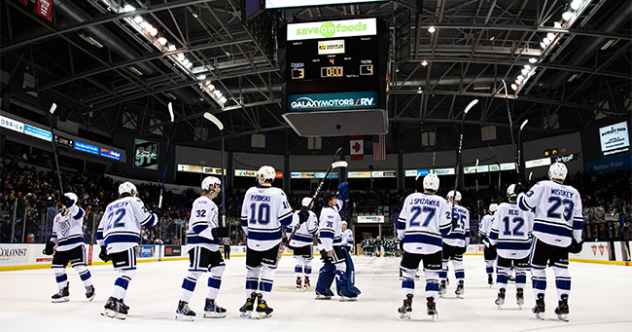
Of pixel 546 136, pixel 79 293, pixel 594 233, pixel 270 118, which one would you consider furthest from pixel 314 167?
pixel 79 293

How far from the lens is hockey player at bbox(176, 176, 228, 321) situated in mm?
4836

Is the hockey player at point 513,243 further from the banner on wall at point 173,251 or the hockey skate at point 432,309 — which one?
the banner on wall at point 173,251

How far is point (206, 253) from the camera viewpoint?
16.4 feet

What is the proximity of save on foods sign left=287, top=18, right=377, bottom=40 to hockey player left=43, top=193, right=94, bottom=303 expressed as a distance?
24.6ft

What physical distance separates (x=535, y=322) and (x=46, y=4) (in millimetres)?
15975

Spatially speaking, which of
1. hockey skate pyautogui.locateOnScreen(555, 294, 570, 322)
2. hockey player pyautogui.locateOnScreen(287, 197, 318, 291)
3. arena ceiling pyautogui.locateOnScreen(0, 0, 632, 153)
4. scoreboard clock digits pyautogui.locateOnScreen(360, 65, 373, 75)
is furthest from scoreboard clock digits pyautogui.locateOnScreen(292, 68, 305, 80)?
hockey skate pyautogui.locateOnScreen(555, 294, 570, 322)

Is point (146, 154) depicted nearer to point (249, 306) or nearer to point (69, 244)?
point (69, 244)

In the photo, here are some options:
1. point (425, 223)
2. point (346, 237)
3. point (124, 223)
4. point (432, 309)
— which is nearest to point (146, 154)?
point (346, 237)

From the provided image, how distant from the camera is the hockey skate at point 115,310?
460cm

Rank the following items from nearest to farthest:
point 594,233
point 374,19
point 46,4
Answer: point 374,19
point 46,4
point 594,233

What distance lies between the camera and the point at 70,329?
13.4 feet

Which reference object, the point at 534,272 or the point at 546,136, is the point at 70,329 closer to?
the point at 534,272

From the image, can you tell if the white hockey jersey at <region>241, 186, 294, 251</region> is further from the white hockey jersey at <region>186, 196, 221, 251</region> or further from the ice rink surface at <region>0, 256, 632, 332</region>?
the ice rink surface at <region>0, 256, 632, 332</region>

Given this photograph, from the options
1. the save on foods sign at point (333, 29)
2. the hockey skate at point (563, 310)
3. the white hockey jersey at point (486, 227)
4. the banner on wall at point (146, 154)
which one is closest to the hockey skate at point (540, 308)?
the hockey skate at point (563, 310)
